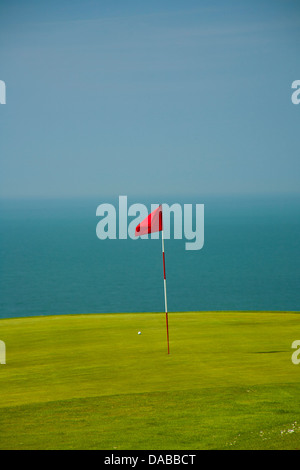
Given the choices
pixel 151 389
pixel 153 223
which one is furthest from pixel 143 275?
pixel 151 389

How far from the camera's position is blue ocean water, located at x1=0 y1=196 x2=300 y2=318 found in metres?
51.7

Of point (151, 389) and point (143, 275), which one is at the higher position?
point (143, 275)

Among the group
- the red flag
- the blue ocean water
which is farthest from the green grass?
the blue ocean water

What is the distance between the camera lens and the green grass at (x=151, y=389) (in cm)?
839

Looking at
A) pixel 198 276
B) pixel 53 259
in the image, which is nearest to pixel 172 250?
pixel 53 259

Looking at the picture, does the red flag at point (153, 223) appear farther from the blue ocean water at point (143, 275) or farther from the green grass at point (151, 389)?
the blue ocean water at point (143, 275)

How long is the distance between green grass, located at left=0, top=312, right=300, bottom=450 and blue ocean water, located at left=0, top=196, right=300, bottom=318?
31.6m

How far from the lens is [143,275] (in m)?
70.6

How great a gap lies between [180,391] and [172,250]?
9115 centimetres

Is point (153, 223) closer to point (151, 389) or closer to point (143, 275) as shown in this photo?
point (151, 389)

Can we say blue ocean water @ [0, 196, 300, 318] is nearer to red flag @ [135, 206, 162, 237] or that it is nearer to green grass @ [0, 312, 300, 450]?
green grass @ [0, 312, 300, 450]

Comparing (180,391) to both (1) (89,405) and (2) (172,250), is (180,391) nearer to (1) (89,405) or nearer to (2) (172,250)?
(1) (89,405)

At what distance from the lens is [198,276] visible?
70375 mm

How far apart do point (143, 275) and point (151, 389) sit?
198ft
